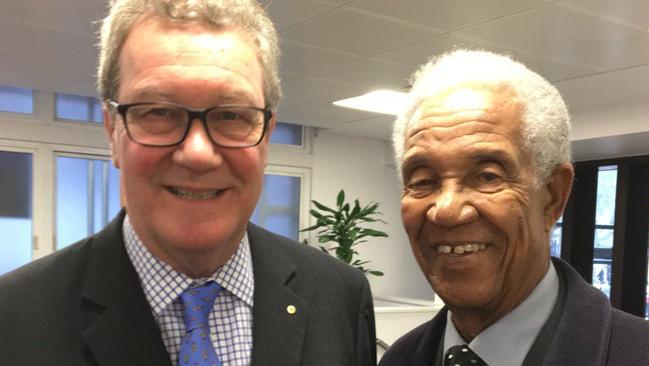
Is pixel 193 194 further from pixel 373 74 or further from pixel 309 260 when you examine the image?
pixel 373 74

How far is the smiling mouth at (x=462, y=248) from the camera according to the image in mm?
1213

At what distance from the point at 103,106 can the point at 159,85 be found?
0.59ft

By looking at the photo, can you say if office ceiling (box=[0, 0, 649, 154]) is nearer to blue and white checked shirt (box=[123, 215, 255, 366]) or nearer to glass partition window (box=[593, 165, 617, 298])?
glass partition window (box=[593, 165, 617, 298])

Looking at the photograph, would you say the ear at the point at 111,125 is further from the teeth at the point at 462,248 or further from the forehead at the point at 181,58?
the teeth at the point at 462,248

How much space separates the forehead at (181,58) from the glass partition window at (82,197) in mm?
5190

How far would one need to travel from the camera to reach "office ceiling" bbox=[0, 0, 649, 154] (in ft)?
10.4

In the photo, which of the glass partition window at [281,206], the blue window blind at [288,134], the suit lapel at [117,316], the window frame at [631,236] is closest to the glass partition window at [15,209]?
the glass partition window at [281,206]

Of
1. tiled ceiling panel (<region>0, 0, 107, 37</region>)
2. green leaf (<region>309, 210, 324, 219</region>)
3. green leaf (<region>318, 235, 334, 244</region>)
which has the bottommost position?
green leaf (<region>318, 235, 334, 244</region>)

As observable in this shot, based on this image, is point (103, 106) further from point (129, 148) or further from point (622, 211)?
point (622, 211)

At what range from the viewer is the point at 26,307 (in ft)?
3.77

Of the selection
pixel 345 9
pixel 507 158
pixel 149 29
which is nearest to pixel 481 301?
A: pixel 507 158

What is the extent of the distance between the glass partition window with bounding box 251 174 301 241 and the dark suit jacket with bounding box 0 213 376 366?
231 inches

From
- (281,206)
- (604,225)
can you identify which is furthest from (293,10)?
(604,225)

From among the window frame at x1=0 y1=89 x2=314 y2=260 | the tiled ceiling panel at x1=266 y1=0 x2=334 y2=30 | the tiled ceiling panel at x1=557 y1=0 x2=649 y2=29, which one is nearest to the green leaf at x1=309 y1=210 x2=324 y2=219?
the window frame at x1=0 y1=89 x2=314 y2=260
